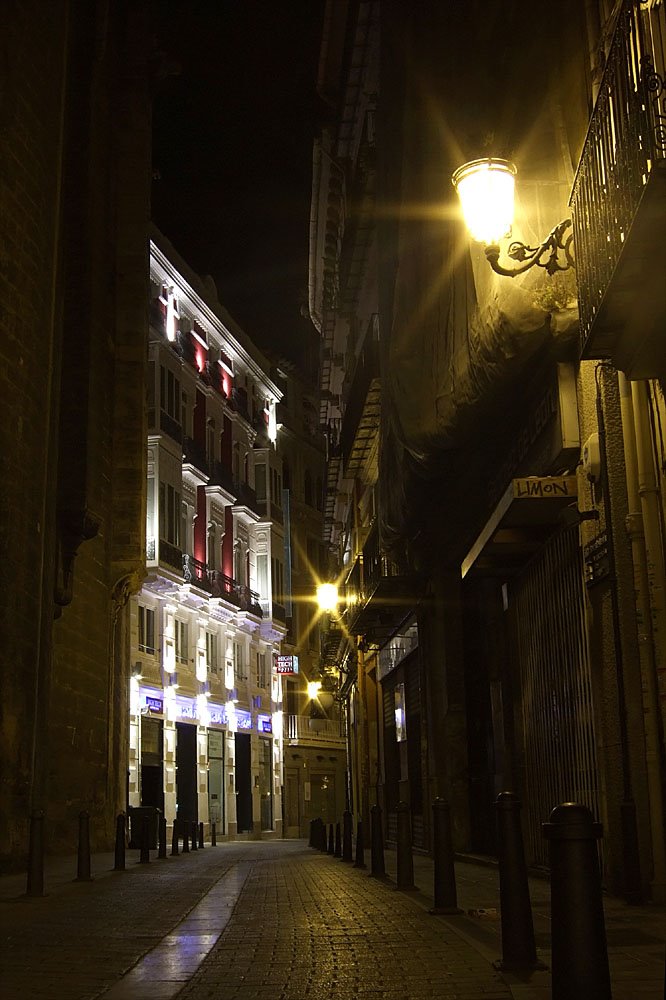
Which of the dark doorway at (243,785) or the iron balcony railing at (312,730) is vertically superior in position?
the iron balcony railing at (312,730)

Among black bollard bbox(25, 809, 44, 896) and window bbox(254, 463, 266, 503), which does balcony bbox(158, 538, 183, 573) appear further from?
black bollard bbox(25, 809, 44, 896)

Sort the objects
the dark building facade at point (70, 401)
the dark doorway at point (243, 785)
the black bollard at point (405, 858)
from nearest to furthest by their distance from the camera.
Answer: the black bollard at point (405, 858) < the dark building facade at point (70, 401) < the dark doorway at point (243, 785)

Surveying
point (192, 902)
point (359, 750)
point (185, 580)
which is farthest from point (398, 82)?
point (185, 580)

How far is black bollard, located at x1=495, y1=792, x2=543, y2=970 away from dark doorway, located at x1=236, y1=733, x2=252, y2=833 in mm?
39767

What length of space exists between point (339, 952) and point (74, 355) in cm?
1478

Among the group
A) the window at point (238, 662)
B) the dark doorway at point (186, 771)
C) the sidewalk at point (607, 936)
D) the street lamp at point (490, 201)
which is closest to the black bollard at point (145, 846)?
the sidewalk at point (607, 936)

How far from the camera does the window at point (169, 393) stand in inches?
1485

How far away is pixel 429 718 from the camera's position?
672 inches

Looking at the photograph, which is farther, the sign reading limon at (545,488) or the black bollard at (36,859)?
the black bollard at (36,859)

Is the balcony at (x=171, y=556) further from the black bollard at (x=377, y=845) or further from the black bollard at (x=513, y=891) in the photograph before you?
the black bollard at (x=513, y=891)

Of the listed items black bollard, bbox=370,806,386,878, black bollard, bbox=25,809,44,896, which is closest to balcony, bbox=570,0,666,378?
black bollard, bbox=370,806,386,878

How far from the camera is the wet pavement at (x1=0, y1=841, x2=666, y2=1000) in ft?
17.2

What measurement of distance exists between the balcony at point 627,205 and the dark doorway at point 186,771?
32.4 meters

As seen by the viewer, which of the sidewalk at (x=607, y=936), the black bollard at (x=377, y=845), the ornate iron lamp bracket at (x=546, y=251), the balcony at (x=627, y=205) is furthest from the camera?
the black bollard at (x=377, y=845)
